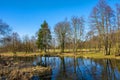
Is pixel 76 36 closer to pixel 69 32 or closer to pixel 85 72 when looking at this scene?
pixel 69 32

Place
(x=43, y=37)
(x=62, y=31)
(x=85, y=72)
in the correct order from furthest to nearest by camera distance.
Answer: (x=43, y=37)
(x=62, y=31)
(x=85, y=72)

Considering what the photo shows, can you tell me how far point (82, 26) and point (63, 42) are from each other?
10.6 m

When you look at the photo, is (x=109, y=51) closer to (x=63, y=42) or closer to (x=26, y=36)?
(x=63, y=42)

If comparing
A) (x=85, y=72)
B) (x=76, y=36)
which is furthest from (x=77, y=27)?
(x=85, y=72)

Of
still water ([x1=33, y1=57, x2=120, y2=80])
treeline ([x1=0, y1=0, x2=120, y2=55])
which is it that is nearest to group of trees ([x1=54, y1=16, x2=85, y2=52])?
treeline ([x1=0, y1=0, x2=120, y2=55])

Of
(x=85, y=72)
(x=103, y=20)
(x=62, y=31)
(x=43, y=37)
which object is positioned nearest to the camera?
(x=85, y=72)

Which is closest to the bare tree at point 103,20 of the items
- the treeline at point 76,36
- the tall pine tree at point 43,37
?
the treeline at point 76,36

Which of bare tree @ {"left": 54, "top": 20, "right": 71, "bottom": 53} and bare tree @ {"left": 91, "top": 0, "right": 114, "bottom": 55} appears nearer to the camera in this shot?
bare tree @ {"left": 91, "top": 0, "right": 114, "bottom": 55}

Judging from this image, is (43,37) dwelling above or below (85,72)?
above

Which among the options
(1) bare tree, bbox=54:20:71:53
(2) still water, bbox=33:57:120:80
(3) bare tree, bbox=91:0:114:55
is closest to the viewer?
(2) still water, bbox=33:57:120:80

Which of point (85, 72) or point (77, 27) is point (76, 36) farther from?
point (85, 72)

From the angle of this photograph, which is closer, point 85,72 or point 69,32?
point 85,72

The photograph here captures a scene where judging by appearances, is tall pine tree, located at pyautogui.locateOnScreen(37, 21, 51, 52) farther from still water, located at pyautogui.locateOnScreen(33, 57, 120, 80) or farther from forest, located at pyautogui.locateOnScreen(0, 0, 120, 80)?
still water, located at pyautogui.locateOnScreen(33, 57, 120, 80)

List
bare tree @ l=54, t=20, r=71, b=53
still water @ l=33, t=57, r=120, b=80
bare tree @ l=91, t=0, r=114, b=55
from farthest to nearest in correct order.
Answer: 1. bare tree @ l=54, t=20, r=71, b=53
2. bare tree @ l=91, t=0, r=114, b=55
3. still water @ l=33, t=57, r=120, b=80
